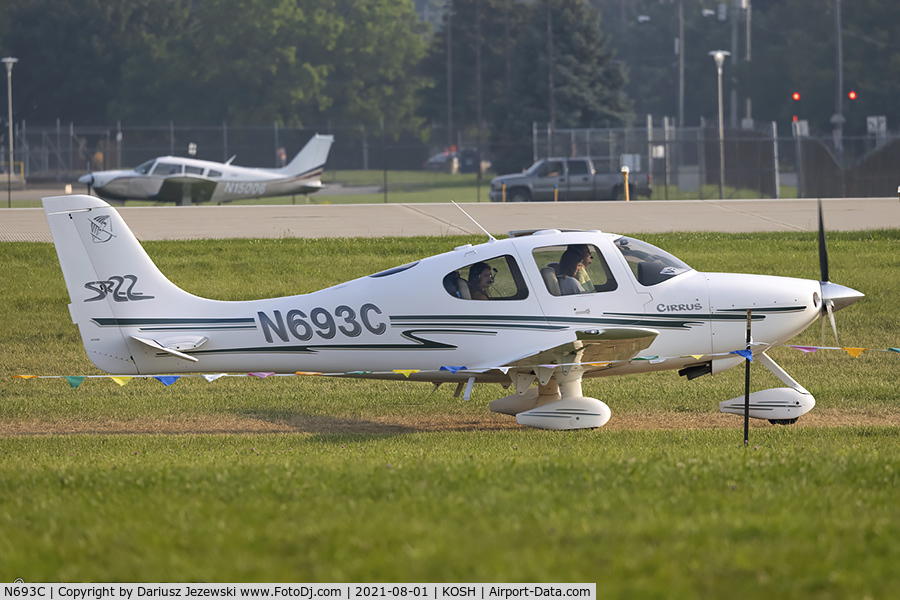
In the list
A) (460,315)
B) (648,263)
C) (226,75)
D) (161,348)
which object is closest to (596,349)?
(648,263)

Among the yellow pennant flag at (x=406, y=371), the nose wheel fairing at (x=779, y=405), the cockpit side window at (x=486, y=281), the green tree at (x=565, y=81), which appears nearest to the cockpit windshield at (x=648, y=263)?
the cockpit side window at (x=486, y=281)

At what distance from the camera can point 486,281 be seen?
1166 cm

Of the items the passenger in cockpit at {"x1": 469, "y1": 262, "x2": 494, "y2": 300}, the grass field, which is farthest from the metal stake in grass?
the passenger in cockpit at {"x1": 469, "y1": 262, "x2": 494, "y2": 300}

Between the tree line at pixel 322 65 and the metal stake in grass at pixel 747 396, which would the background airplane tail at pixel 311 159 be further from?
the metal stake in grass at pixel 747 396

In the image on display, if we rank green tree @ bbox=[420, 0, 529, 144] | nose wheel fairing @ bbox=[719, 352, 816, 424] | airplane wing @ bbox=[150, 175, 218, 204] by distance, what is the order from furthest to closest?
green tree @ bbox=[420, 0, 529, 144] → airplane wing @ bbox=[150, 175, 218, 204] → nose wheel fairing @ bbox=[719, 352, 816, 424]

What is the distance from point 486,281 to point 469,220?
693 inches

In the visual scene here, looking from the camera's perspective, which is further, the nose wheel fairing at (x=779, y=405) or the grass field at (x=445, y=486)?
the nose wheel fairing at (x=779, y=405)

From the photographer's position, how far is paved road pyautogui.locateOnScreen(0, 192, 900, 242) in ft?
85.3

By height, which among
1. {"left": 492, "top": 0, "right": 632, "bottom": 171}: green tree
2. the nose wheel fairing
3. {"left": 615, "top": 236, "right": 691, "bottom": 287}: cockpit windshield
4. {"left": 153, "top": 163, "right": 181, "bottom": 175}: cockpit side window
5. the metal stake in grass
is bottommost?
the nose wheel fairing

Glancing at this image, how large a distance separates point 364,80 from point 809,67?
3650cm

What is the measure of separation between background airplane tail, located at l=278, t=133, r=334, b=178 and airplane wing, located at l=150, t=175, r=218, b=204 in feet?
13.5

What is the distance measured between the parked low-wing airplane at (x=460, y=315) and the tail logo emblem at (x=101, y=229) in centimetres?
1

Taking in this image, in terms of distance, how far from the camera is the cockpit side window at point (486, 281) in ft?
38.0

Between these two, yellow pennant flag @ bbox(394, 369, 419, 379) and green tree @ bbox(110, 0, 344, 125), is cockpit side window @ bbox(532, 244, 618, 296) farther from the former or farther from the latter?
green tree @ bbox(110, 0, 344, 125)
